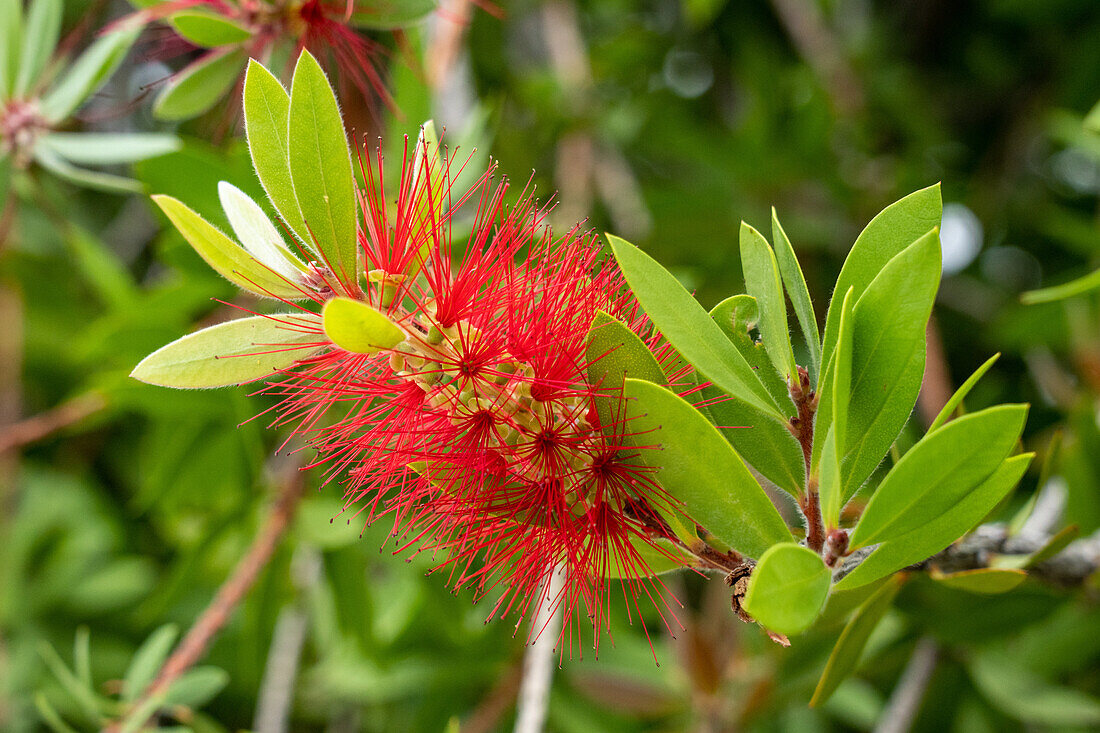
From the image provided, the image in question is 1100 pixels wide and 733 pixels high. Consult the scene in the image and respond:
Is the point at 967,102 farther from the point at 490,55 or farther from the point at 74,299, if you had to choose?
the point at 74,299

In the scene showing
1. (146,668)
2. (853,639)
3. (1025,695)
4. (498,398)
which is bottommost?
(1025,695)

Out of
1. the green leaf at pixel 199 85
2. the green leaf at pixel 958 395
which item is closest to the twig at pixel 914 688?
the green leaf at pixel 958 395

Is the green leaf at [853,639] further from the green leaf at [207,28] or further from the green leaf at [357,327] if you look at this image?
the green leaf at [207,28]

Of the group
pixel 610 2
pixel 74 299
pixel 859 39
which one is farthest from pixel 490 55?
pixel 74 299

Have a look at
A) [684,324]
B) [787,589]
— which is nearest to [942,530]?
[787,589]

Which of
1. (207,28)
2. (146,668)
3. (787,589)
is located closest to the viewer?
(787,589)

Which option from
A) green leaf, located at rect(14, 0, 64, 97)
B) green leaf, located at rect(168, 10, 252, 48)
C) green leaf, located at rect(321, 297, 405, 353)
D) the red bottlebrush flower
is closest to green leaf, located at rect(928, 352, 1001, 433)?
the red bottlebrush flower

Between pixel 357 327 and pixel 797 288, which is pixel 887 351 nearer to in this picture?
pixel 797 288
